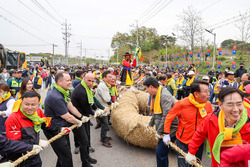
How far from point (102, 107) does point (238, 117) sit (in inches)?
149

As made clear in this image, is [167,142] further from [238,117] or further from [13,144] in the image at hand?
[13,144]

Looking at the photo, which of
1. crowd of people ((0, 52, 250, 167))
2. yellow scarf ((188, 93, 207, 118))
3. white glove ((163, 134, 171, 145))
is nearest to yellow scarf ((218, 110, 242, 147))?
crowd of people ((0, 52, 250, 167))

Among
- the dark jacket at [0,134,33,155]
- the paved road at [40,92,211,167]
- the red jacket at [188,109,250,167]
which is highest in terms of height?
the red jacket at [188,109,250,167]

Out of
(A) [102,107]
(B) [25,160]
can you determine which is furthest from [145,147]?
(B) [25,160]

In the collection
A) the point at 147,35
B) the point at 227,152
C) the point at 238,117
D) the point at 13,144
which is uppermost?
the point at 147,35

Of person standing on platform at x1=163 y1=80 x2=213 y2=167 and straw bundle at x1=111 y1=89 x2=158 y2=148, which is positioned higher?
person standing on platform at x1=163 y1=80 x2=213 y2=167

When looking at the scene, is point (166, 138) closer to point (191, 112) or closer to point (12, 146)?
point (191, 112)

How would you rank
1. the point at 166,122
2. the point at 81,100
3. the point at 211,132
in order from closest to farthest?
the point at 211,132
the point at 166,122
the point at 81,100

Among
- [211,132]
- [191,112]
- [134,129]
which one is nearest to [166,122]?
[191,112]

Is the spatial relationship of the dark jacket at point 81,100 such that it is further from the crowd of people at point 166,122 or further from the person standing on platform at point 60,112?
the person standing on platform at point 60,112

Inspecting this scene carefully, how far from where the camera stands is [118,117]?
16.2 ft

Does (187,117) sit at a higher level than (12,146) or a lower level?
higher

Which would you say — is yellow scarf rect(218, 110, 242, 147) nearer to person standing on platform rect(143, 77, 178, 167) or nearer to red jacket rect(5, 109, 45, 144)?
person standing on platform rect(143, 77, 178, 167)

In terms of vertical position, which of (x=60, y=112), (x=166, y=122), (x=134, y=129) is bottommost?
(x=134, y=129)
